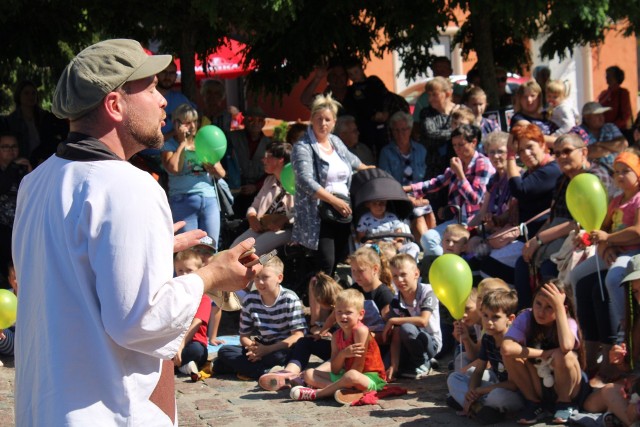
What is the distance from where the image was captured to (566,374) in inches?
224

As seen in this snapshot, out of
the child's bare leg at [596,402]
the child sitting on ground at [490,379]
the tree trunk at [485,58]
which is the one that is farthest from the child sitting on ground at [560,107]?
the child's bare leg at [596,402]

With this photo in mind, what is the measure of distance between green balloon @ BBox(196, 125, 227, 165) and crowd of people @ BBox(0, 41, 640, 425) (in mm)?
214

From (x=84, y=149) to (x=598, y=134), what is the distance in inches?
309

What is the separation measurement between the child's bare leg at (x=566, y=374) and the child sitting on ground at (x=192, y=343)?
8.60 ft

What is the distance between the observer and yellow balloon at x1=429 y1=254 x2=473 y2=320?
6203 millimetres

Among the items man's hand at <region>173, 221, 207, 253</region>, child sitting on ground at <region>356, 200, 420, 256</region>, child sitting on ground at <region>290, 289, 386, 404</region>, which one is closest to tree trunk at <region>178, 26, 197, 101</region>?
child sitting on ground at <region>356, 200, 420, 256</region>

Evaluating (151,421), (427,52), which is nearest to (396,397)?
(151,421)

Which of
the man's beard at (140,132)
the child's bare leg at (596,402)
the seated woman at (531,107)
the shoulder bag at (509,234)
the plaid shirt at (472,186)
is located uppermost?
the seated woman at (531,107)

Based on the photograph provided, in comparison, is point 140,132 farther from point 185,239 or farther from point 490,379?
point 490,379

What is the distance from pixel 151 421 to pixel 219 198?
259 inches

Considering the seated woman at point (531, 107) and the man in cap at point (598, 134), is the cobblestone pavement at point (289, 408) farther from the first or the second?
the seated woman at point (531, 107)

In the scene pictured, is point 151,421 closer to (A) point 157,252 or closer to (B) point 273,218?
(A) point 157,252

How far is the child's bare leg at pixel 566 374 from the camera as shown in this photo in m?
5.68

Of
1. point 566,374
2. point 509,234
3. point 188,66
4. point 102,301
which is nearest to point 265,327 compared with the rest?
point 509,234
